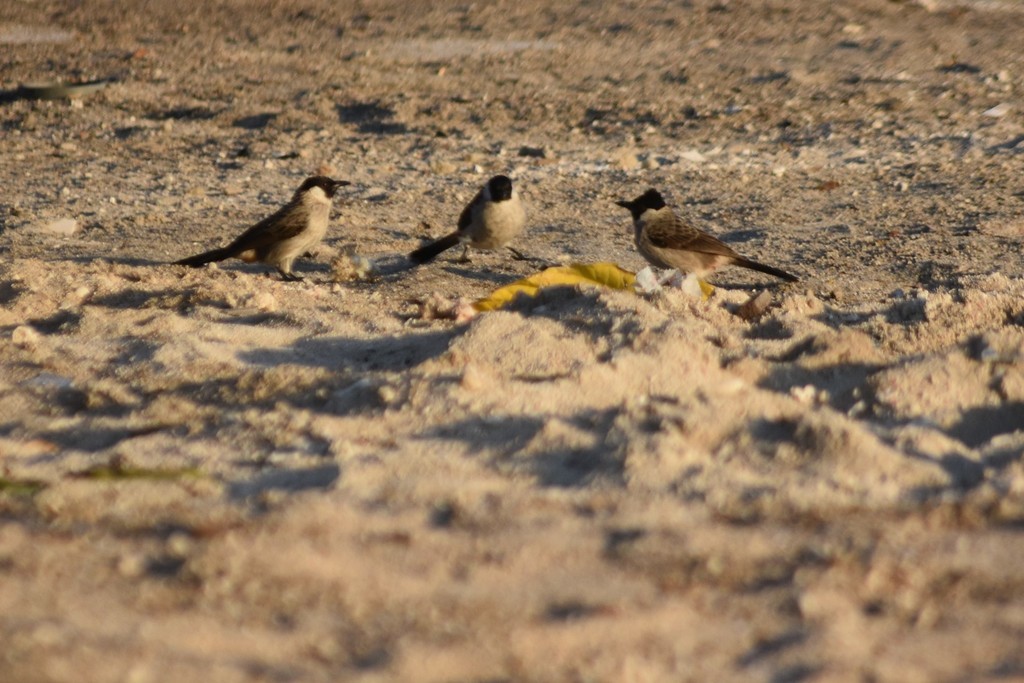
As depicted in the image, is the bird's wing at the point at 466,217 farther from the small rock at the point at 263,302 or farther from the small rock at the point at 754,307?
the small rock at the point at 754,307

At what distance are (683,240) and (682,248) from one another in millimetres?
46

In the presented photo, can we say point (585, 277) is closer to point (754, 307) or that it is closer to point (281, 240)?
point (754, 307)

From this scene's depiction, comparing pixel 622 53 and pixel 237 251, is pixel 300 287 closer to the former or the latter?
pixel 237 251

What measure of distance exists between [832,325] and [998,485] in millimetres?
2016

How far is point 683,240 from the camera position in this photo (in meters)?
7.00

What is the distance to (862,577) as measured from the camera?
3006 mm

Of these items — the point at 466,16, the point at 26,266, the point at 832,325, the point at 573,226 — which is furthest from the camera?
the point at 466,16

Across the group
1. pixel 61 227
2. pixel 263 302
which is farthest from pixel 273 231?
pixel 61 227

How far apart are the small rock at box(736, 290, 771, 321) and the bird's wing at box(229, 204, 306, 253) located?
2.57 m

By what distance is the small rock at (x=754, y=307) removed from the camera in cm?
553

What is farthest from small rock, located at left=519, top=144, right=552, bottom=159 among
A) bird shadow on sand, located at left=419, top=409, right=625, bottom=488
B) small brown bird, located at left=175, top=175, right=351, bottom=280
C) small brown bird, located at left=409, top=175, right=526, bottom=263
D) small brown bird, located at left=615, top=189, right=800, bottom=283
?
bird shadow on sand, located at left=419, top=409, right=625, bottom=488

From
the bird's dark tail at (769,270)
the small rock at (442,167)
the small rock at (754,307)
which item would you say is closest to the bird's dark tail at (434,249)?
the bird's dark tail at (769,270)

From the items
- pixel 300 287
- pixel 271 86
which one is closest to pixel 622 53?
pixel 271 86

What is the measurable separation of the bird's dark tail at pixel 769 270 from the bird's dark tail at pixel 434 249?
157 centimetres
